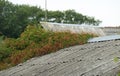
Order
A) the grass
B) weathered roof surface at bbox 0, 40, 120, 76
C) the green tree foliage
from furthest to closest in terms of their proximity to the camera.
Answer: the green tree foliage
the grass
weathered roof surface at bbox 0, 40, 120, 76

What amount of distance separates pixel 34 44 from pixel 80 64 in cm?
509

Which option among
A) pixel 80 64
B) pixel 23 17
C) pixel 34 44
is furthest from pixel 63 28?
pixel 23 17

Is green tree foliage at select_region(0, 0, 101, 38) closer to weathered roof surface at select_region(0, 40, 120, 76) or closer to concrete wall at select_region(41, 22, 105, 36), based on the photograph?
concrete wall at select_region(41, 22, 105, 36)

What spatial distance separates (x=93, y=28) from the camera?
18.5 m

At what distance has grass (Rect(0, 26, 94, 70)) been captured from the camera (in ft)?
44.1

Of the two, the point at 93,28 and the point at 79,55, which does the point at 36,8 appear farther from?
the point at 79,55

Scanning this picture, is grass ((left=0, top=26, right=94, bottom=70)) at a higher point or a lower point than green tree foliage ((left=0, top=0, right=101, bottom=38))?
higher

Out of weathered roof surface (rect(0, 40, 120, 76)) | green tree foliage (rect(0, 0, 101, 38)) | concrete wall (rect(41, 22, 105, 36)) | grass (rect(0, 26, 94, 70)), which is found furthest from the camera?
green tree foliage (rect(0, 0, 101, 38))

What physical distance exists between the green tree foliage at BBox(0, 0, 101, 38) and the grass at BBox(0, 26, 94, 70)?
2561 centimetres

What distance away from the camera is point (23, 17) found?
159 feet

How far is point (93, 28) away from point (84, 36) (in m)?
4.37

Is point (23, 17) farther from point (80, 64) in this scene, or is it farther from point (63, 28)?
point (80, 64)

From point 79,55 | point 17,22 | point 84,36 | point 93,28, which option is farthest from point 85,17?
point 79,55

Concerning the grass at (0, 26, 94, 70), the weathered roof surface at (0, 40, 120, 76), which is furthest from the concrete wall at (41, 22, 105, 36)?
the weathered roof surface at (0, 40, 120, 76)
